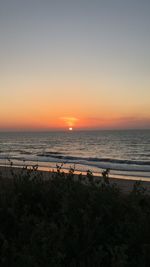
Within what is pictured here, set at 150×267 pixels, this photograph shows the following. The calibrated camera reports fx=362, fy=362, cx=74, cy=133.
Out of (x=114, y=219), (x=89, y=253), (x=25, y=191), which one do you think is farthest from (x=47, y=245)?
(x=25, y=191)

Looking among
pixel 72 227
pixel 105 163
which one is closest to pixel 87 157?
Result: pixel 105 163

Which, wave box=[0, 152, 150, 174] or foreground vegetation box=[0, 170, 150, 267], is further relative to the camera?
wave box=[0, 152, 150, 174]

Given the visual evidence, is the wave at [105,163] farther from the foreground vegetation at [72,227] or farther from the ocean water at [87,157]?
the foreground vegetation at [72,227]

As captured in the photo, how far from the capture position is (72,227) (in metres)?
3.87

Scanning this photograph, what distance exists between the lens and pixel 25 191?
194 inches

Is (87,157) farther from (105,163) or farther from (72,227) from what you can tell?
(72,227)

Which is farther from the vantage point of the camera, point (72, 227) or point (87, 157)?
point (87, 157)

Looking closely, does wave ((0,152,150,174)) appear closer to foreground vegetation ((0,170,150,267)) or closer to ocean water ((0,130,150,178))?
ocean water ((0,130,150,178))

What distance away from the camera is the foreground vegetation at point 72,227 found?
10.1ft

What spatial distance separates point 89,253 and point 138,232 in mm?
531

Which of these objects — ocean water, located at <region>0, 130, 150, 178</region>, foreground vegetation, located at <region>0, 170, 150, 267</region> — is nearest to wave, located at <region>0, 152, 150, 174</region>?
ocean water, located at <region>0, 130, 150, 178</region>

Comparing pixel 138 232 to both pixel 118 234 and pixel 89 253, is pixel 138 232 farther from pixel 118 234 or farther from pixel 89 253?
pixel 89 253

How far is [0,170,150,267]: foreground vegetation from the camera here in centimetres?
307

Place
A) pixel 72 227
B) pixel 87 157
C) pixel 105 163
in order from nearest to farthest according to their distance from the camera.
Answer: pixel 72 227 < pixel 105 163 < pixel 87 157
